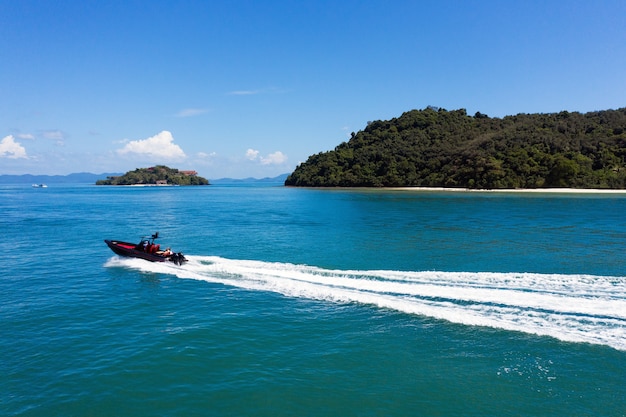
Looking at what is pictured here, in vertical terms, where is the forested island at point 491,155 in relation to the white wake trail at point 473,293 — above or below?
above

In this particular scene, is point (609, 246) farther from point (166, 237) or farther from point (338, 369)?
point (166, 237)

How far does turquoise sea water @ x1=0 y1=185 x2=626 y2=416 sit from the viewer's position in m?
10.9

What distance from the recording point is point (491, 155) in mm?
131750

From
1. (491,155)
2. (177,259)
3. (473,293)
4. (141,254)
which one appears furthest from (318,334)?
(491,155)

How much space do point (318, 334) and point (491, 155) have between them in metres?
133

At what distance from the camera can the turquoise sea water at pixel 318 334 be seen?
10945mm

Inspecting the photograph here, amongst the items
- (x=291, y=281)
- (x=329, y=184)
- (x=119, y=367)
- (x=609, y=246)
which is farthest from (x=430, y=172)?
(x=119, y=367)

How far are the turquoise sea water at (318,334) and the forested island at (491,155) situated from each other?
10002 cm

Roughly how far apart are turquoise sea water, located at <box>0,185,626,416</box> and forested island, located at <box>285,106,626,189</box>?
328 feet

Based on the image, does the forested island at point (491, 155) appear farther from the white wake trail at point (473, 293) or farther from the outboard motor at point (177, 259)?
the outboard motor at point (177, 259)

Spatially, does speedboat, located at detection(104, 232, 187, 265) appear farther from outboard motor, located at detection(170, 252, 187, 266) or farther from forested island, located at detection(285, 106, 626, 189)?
forested island, located at detection(285, 106, 626, 189)

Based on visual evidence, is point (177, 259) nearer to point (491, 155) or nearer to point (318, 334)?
point (318, 334)

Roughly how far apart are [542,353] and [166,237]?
117 ft

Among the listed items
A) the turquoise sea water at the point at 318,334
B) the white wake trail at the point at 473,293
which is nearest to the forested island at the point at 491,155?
the turquoise sea water at the point at 318,334
